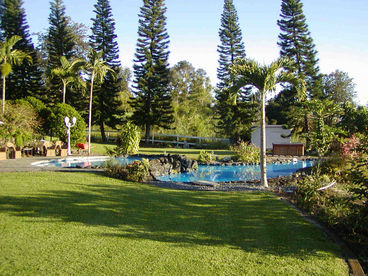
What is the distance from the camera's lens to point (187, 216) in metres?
4.34

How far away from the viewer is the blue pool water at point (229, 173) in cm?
905

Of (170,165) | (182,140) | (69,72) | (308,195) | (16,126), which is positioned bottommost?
(308,195)

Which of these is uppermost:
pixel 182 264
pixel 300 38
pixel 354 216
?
pixel 300 38

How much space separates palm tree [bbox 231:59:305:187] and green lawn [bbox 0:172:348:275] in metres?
1.63

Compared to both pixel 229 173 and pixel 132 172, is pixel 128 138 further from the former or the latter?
pixel 132 172

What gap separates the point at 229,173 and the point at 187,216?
6025 mm

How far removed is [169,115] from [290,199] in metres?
18.2

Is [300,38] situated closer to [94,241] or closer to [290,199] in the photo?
[290,199]

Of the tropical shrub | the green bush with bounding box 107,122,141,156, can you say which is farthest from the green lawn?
the green bush with bounding box 107,122,141,156

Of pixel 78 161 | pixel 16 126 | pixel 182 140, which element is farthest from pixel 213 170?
pixel 182 140

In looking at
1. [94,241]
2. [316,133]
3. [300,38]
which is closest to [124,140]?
[316,133]

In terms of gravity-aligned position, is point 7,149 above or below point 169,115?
below

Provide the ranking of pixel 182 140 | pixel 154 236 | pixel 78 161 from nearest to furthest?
pixel 154 236
pixel 78 161
pixel 182 140

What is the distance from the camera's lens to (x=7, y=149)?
442 inches
